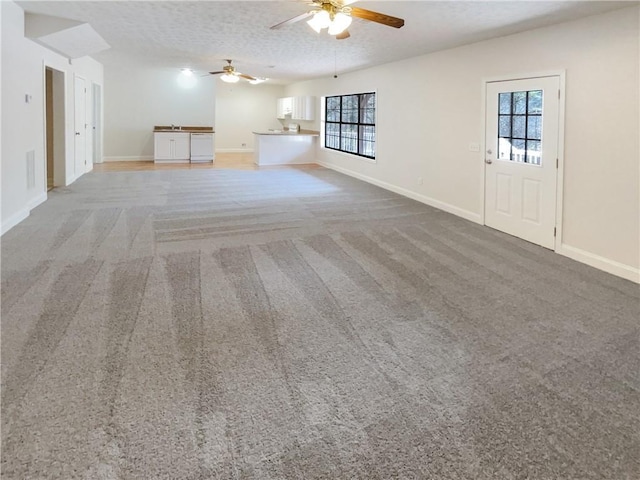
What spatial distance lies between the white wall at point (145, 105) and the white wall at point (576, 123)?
797 cm

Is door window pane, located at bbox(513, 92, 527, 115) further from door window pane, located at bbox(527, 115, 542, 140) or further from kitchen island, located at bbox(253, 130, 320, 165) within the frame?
kitchen island, located at bbox(253, 130, 320, 165)

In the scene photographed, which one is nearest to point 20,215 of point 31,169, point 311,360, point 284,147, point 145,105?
point 31,169

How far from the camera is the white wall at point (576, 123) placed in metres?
3.97

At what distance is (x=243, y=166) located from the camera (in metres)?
11.8

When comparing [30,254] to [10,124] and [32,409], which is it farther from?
[32,409]

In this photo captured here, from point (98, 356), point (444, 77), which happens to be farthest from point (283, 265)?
point (444, 77)

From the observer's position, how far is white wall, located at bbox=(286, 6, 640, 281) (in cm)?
397

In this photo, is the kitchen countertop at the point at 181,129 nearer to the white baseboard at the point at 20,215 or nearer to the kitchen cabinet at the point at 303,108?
the kitchen cabinet at the point at 303,108

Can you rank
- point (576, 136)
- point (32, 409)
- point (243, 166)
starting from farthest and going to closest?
point (243, 166) → point (576, 136) → point (32, 409)

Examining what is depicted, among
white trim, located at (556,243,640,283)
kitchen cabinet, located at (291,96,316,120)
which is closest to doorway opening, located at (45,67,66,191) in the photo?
kitchen cabinet, located at (291,96,316,120)

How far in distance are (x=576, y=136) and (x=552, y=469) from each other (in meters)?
3.74

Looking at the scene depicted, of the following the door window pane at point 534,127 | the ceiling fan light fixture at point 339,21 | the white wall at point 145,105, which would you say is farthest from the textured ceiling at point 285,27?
the white wall at point 145,105

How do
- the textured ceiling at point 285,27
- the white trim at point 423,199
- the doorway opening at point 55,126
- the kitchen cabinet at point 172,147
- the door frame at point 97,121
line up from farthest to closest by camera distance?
1. the kitchen cabinet at point 172,147
2. the door frame at point 97,121
3. the doorway opening at point 55,126
4. the white trim at point 423,199
5. the textured ceiling at point 285,27

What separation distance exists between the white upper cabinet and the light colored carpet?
8.25m
